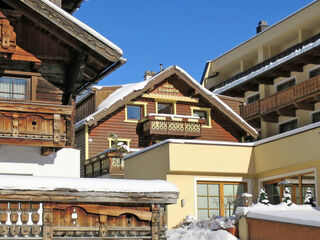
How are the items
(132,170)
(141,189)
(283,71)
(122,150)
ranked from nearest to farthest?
1. (141,189)
2. (132,170)
3. (122,150)
4. (283,71)

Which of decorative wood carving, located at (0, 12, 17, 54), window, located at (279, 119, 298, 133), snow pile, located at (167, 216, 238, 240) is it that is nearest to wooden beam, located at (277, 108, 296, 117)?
window, located at (279, 119, 298, 133)

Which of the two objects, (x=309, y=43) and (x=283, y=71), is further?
(x=283, y=71)

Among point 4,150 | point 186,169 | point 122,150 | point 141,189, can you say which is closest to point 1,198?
point 141,189

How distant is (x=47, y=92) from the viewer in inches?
651

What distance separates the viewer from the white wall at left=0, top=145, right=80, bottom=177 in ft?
51.3

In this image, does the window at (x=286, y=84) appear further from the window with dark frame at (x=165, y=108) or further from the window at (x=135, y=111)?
the window at (x=135, y=111)

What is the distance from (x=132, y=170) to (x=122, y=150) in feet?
10.1

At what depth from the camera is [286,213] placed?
1673 cm

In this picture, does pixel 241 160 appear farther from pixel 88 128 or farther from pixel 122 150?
pixel 88 128

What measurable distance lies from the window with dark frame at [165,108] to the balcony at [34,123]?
1820 cm

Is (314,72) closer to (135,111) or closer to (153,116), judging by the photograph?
(153,116)

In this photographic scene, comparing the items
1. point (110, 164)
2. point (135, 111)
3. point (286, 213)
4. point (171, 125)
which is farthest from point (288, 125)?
point (286, 213)

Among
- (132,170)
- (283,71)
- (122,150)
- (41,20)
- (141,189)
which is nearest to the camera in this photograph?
(141,189)

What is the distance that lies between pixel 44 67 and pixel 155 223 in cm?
734
